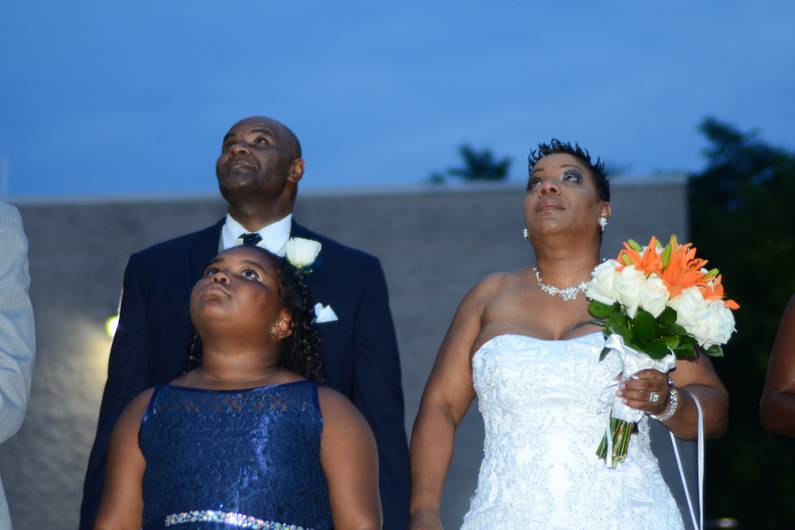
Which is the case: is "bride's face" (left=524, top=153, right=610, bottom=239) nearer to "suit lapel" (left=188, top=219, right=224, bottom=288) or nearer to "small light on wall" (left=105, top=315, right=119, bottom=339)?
"suit lapel" (left=188, top=219, right=224, bottom=288)

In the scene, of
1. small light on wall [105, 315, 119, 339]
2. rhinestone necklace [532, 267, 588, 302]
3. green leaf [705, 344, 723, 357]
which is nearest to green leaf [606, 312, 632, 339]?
green leaf [705, 344, 723, 357]

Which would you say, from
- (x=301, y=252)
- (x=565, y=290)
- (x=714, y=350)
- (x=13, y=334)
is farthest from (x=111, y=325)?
(x=13, y=334)

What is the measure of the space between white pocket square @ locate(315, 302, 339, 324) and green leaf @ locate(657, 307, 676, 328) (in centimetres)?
132

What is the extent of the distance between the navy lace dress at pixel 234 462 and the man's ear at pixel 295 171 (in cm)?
173

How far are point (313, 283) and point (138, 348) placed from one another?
74cm

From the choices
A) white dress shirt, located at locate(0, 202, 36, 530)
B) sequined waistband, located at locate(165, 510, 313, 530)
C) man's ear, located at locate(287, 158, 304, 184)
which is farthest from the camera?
man's ear, located at locate(287, 158, 304, 184)

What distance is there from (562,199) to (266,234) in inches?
48.5

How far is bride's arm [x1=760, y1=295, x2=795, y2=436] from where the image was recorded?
4832mm

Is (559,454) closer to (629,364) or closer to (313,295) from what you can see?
(629,364)

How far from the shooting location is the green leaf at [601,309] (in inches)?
188

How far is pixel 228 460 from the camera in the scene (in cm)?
400

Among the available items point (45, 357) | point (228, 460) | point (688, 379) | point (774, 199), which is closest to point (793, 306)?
point (688, 379)

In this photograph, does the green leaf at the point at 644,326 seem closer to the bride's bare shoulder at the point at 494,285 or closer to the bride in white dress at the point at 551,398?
the bride in white dress at the point at 551,398

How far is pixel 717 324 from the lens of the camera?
470 centimetres
